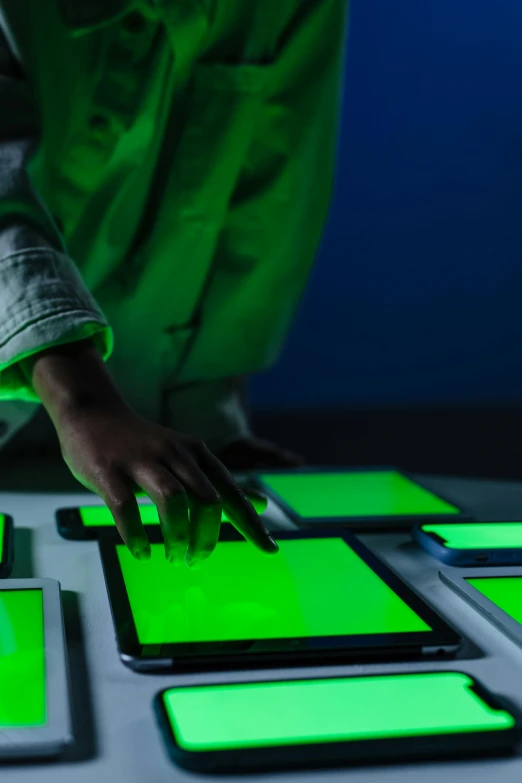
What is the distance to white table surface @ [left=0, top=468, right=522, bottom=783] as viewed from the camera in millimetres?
330

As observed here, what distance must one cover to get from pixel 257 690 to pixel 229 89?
26.7 inches

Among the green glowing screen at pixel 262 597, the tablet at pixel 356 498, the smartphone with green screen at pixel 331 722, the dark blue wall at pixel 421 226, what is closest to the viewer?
the smartphone with green screen at pixel 331 722

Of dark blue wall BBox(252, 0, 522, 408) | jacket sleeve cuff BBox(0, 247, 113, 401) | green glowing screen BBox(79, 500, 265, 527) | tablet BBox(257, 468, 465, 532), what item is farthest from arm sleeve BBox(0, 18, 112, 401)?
dark blue wall BBox(252, 0, 522, 408)

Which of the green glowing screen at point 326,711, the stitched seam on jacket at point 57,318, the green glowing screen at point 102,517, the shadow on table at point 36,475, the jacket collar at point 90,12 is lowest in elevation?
the shadow on table at point 36,475

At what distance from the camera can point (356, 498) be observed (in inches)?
30.1

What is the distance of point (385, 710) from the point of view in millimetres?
363

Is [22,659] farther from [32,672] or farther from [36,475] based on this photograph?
[36,475]

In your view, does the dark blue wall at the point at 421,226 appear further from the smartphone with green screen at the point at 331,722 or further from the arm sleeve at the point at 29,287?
the smartphone with green screen at the point at 331,722

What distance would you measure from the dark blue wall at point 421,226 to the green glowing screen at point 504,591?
182 cm

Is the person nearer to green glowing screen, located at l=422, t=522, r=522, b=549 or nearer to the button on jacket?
the button on jacket

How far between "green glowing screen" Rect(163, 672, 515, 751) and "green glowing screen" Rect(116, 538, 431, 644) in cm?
5

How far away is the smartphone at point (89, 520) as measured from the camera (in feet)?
2.03

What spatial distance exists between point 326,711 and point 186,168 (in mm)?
669

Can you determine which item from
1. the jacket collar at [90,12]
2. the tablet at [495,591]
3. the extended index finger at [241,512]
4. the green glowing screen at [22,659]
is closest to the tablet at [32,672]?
the green glowing screen at [22,659]
